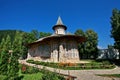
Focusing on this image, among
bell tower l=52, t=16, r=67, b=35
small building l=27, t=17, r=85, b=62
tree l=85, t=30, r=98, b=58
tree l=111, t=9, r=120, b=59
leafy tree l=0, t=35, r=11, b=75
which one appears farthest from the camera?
tree l=85, t=30, r=98, b=58

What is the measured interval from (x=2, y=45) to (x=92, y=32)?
43386 millimetres

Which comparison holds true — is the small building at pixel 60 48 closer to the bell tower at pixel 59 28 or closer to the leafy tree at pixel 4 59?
the bell tower at pixel 59 28

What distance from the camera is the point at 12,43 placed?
9305 mm

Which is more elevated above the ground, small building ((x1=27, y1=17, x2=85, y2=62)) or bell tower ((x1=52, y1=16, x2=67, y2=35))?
bell tower ((x1=52, y1=16, x2=67, y2=35))

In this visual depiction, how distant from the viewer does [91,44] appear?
48.1m

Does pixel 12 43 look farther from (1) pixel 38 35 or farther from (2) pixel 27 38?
(1) pixel 38 35

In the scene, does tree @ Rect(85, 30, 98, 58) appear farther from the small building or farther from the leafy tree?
the leafy tree

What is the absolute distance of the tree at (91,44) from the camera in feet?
157

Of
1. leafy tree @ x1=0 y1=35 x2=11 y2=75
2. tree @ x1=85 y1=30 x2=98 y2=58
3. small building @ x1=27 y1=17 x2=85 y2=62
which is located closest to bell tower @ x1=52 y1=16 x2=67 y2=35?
small building @ x1=27 y1=17 x2=85 y2=62

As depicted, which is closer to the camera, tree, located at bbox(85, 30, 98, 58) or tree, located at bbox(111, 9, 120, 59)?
tree, located at bbox(111, 9, 120, 59)

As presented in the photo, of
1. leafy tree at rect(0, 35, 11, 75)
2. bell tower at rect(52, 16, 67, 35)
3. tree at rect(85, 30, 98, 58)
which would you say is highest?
bell tower at rect(52, 16, 67, 35)

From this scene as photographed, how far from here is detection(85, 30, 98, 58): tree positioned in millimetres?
47719

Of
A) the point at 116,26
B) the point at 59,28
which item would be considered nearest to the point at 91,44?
the point at 59,28

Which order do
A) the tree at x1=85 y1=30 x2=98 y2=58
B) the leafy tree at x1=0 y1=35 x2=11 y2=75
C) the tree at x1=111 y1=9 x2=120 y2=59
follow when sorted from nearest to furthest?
the leafy tree at x1=0 y1=35 x2=11 y2=75 < the tree at x1=111 y1=9 x2=120 y2=59 < the tree at x1=85 y1=30 x2=98 y2=58
